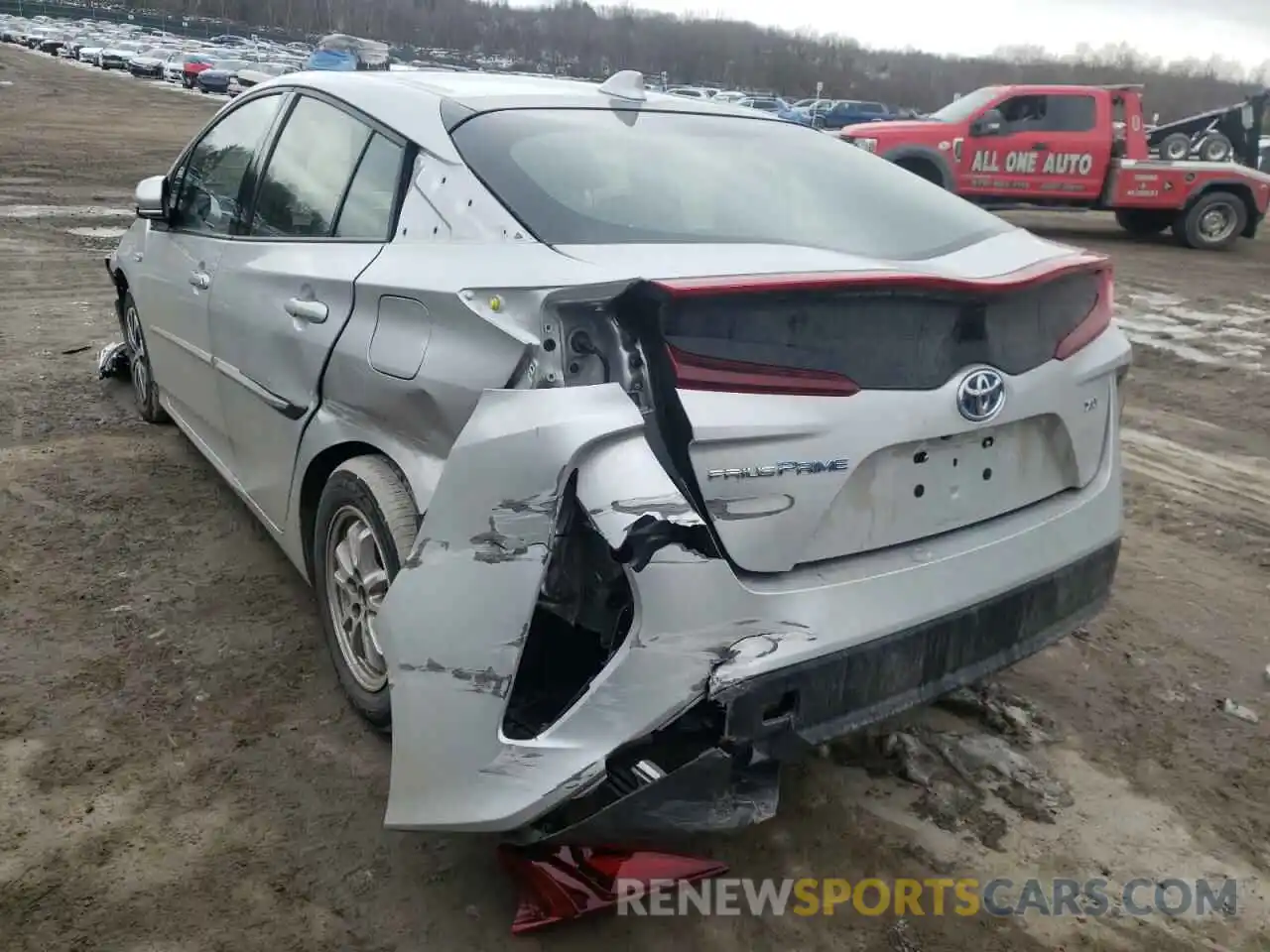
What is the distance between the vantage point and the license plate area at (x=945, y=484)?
219 cm

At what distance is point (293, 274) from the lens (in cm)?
299

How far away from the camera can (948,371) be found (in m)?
2.25

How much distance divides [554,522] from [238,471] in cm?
212

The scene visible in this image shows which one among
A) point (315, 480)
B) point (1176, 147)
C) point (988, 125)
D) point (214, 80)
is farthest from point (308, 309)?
point (214, 80)

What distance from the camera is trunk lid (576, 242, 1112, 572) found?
201 cm

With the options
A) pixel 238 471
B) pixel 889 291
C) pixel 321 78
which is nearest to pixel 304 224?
pixel 321 78

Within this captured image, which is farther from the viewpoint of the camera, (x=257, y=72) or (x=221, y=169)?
(x=257, y=72)

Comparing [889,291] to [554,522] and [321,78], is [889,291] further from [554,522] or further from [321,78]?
[321,78]

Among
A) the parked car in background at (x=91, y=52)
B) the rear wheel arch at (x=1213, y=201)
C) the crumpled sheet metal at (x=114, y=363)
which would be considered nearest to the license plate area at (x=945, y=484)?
the crumpled sheet metal at (x=114, y=363)

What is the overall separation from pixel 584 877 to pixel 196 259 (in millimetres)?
2759

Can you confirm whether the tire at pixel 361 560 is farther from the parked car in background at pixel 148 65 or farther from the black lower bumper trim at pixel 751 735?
the parked car in background at pixel 148 65

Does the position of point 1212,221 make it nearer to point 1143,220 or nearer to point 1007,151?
point 1143,220

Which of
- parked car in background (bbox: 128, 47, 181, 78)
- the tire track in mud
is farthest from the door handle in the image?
parked car in background (bbox: 128, 47, 181, 78)

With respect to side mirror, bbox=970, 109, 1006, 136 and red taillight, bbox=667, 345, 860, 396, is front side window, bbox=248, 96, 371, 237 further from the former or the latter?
side mirror, bbox=970, 109, 1006, 136
